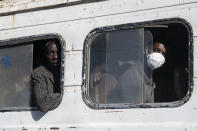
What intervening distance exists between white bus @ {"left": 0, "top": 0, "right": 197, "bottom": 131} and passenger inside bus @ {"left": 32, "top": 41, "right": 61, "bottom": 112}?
0.06 meters

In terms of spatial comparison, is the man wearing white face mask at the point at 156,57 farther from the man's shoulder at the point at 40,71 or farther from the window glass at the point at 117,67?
the man's shoulder at the point at 40,71

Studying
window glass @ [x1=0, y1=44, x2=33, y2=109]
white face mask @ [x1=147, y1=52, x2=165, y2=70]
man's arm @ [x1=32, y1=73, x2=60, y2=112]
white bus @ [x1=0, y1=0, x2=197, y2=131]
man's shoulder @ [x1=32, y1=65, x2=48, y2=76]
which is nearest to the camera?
white bus @ [x1=0, y1=0, x2=197, y2=131]

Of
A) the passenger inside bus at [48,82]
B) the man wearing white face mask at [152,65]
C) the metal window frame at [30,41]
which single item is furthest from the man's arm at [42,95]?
the man wearing white face mask at [152,65]

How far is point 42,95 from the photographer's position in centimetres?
510

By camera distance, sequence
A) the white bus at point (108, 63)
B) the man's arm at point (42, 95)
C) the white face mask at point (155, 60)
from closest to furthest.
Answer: the white bus at point (108, 63) → the white face mask at point (155, 60) → the man's arm at point (42, 95)

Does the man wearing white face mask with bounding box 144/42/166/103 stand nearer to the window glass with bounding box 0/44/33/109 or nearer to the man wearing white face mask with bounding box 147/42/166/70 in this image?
the man wearing white face mask with bounding box 147/42/166/70

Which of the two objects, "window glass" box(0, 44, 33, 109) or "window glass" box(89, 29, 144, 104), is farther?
"window glass" box(0, 44, 33, 109)

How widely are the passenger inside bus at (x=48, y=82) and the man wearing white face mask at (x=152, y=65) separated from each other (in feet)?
2.90

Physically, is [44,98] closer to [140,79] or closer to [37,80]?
[37,80]

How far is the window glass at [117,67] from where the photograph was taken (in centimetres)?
470

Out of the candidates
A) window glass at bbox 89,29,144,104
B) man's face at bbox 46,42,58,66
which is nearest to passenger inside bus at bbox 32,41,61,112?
man's face at bbox 46,42,58,66

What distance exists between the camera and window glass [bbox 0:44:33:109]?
5.45 metres

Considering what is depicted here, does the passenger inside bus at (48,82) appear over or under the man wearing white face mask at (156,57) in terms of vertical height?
under

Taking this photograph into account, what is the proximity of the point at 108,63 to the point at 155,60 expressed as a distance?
476 mm
